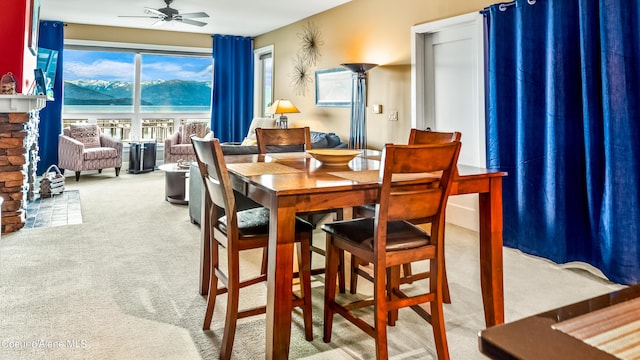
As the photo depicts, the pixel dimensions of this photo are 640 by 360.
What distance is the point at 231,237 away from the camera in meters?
1.83

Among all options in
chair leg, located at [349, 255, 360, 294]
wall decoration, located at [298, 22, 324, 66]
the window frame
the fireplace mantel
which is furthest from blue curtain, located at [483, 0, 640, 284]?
the window frame

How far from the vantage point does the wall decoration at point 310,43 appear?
6125mm

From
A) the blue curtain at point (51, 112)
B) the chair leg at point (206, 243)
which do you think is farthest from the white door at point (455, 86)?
the blue curtain at point (51, 112)

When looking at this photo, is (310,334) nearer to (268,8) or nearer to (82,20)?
(268,8)

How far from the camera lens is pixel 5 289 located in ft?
8.16

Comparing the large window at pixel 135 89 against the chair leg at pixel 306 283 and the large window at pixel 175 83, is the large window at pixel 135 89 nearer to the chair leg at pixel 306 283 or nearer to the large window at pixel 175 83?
the large window at pixel 175 83

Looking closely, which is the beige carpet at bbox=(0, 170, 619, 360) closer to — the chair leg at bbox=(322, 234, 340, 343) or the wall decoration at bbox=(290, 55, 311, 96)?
the chair leg at bbox=(322, 234, 340, 343)

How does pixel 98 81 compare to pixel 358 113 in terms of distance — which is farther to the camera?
pixel 98 81

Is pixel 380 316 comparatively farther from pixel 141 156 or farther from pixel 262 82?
pixel 262 82

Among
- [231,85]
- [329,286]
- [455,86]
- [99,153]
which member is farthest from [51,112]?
[329,286]

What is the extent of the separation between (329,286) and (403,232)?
1.38 ft

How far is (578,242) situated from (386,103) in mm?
2488

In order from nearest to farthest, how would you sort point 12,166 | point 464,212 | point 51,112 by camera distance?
point 12,166
point 464,212
point 51,112

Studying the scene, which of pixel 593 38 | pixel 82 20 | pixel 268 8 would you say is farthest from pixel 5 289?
pixel 82 20
